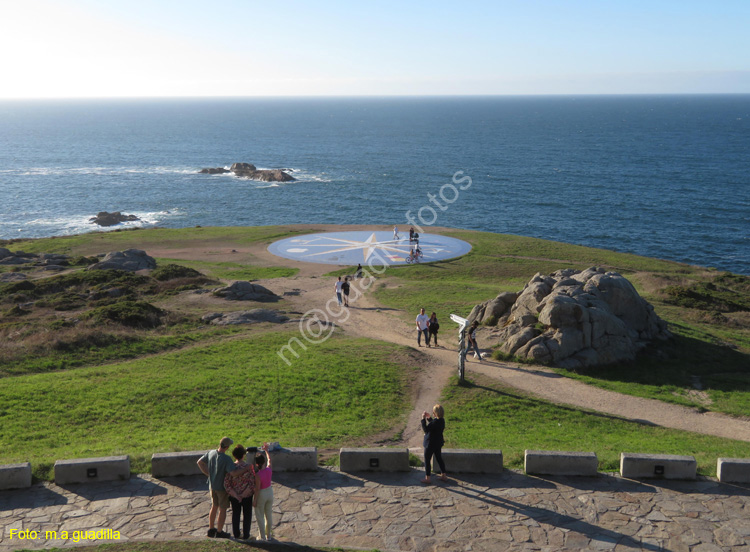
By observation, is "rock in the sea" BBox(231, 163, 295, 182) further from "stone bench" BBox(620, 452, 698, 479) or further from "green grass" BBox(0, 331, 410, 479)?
"stone bench" BBox(620, 452, 698, 479)

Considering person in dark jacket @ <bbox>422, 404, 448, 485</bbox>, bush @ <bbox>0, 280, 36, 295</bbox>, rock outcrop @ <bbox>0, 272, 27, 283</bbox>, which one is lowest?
rock outcrop @ <bbox>0, 272, 27, 283</bbox>

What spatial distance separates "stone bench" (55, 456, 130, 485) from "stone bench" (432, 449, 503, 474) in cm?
702

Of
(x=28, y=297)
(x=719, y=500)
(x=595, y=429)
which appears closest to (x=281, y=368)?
(x=595, y=429)

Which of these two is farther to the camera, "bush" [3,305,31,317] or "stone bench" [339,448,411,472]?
"bush" [3,305,31,317]

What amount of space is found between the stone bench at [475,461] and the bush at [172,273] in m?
28.9

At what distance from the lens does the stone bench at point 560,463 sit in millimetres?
14297

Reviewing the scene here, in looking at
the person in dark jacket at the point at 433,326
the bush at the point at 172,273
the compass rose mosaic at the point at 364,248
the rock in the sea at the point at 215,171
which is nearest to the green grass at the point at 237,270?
the bush at the point at 172,273

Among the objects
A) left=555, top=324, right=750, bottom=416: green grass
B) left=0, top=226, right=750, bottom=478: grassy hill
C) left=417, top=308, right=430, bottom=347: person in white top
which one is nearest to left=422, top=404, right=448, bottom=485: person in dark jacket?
left=0, top=226, right=750, bottom=478: grassy hill

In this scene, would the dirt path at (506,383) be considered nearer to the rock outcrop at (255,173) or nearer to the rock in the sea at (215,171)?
the rock outcrop at (255,173)

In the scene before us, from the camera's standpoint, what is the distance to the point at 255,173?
4727 inches

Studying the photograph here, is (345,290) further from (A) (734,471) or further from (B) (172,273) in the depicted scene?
(A) (734,471)

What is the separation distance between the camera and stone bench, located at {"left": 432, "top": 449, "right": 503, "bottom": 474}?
47.5ft

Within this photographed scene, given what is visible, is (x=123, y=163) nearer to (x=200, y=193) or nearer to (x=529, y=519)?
(x=200, y=193)

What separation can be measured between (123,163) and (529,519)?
150m
